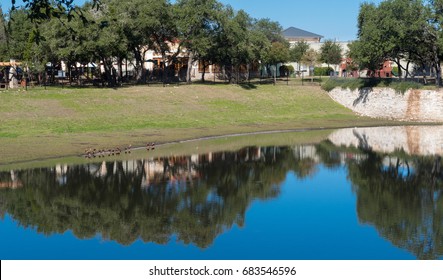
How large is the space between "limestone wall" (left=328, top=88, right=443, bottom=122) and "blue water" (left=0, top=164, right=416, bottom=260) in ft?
155

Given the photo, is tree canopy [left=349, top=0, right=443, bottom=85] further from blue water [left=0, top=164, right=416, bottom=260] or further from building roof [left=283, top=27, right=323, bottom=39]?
building roof [left=283, top=27, right=323, bottom=39]

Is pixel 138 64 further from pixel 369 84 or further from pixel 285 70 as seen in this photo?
pixel 285 70

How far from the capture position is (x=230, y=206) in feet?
90.3

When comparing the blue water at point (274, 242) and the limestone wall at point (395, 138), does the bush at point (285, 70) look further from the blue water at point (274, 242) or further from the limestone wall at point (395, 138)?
the blue water at point (274, 242)

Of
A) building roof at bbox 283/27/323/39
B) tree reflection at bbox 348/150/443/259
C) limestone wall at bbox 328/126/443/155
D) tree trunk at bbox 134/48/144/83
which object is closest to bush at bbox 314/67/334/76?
tree trunk at bbox 134/48/144/83

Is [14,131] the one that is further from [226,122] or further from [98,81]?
[98,81]

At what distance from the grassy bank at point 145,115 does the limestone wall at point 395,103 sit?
184 centimetres

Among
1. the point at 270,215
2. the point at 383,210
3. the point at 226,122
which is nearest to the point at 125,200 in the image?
the point at 270,215

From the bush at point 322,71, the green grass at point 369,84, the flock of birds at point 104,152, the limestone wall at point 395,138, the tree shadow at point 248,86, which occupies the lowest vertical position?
the limestone wall at point 395,138

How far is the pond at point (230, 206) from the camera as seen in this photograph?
20812mm

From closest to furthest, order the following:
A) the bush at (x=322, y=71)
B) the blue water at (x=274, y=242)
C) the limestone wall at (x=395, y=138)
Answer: the blue water at (x=274, y=242) → the limestone wall at (x=395, y=138) → the bush at (x=322, y=71)

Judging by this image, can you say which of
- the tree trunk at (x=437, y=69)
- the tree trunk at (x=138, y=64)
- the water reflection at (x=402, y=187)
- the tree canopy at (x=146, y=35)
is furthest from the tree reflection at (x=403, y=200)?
the tree trunk at (x=138, y=64)

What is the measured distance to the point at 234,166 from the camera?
3878 centimetres

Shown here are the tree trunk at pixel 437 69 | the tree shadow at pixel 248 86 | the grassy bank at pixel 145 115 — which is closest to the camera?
the grassy bank at pixel 145 115
